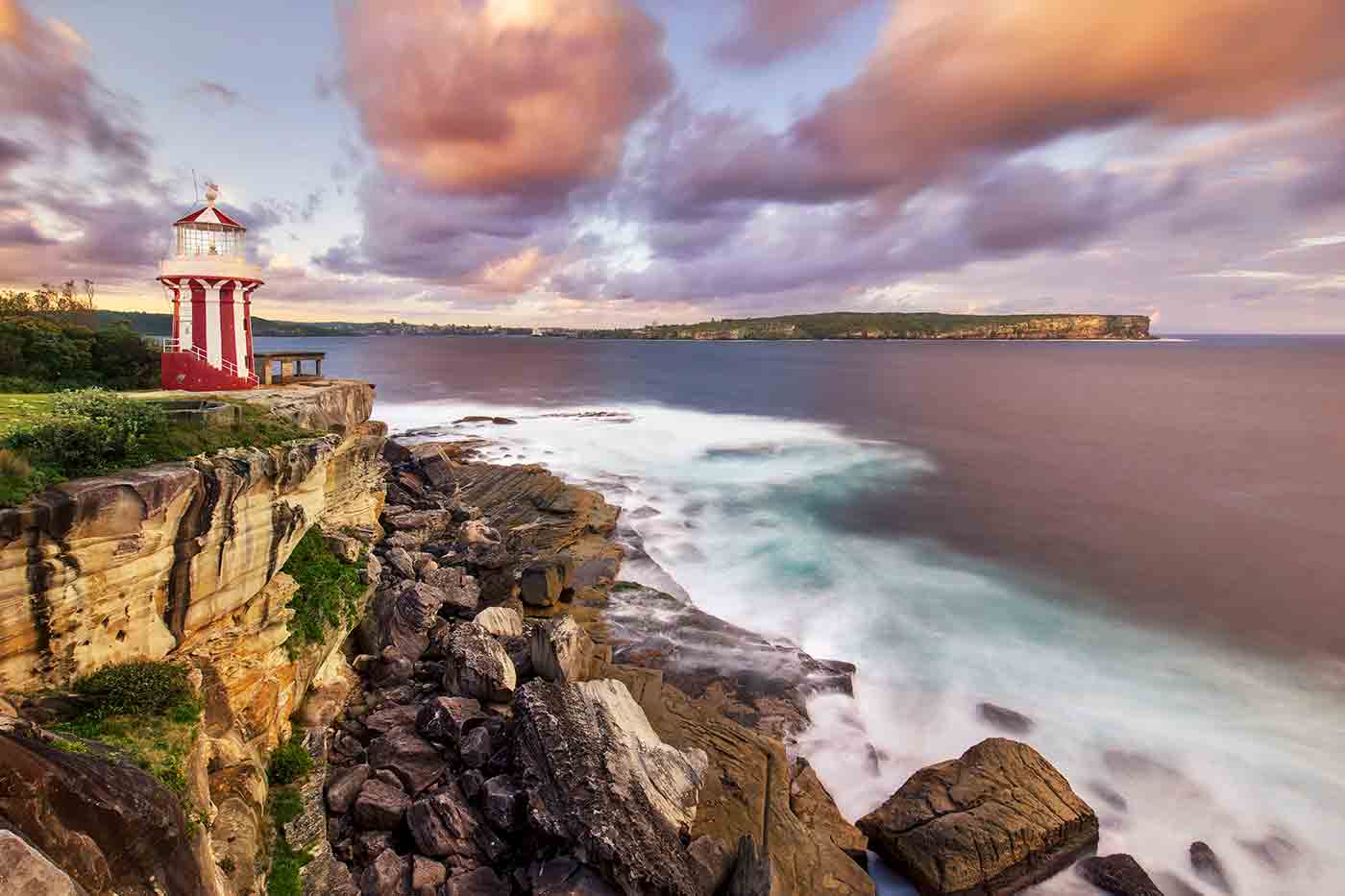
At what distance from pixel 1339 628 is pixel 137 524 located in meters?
32.8

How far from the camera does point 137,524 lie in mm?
9047

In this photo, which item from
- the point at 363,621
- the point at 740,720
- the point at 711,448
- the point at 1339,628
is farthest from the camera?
the point at 711,448

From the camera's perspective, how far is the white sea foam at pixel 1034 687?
1248 centimetres

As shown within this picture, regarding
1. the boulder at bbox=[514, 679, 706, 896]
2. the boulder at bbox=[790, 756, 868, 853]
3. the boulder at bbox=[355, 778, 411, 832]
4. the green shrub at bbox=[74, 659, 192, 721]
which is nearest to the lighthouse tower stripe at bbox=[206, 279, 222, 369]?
the green shrub at bbox=[74, 659, 192, 721]

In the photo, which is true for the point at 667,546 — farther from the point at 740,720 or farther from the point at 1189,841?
the point at 1189,841

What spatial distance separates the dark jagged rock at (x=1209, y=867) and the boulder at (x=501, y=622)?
1499 centimetres

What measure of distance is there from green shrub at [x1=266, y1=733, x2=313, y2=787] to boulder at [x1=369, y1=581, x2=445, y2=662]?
3.79 meters

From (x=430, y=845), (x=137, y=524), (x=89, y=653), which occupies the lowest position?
(x=430, y=845)

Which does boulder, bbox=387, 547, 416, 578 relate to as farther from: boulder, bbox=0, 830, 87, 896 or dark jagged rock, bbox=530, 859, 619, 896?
boulder, bbox=0, 830, 87, 896

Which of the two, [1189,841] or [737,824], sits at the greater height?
[737,824]

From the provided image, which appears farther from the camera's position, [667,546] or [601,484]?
[601,484]

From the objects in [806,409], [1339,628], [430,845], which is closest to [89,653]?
[430,845]

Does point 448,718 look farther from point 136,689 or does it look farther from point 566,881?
point 136,689

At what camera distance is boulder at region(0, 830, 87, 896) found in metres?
4.21
